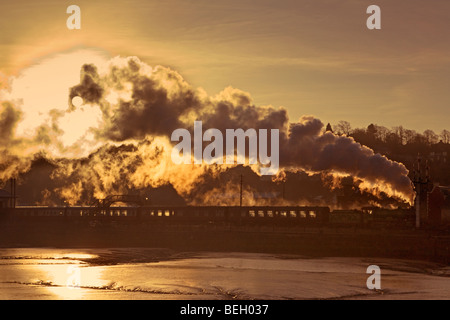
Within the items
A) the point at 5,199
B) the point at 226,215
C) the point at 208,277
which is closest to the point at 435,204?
the point at 226,215

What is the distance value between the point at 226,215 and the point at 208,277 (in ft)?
131

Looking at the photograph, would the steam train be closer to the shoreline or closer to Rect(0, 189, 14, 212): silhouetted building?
Rect(0, 189, 14, 212): silhouetted building

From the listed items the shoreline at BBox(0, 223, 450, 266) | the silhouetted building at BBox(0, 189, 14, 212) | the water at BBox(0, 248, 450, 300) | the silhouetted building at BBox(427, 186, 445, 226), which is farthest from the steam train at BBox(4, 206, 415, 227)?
the water at BBox(0, 248, 450, 300)

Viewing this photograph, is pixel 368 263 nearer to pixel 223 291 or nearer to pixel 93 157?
pixel 223 291

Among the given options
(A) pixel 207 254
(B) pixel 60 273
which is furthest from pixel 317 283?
(A) pixel 207 254

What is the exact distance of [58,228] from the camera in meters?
124

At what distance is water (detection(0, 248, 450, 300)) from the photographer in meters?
62.6

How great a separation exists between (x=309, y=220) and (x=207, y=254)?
15.4 m

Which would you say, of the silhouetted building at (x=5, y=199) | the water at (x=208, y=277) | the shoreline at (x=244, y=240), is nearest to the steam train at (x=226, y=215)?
the silhouetted building at (x=5, y=199)

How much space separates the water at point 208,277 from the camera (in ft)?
205

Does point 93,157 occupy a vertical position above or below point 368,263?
above

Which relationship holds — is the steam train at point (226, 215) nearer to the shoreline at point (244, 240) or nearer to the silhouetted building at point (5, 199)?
the silhouetted building at point (5, 199)

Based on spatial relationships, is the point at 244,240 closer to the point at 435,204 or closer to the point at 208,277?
the point at 435,204

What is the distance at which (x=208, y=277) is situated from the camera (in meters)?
73.5
